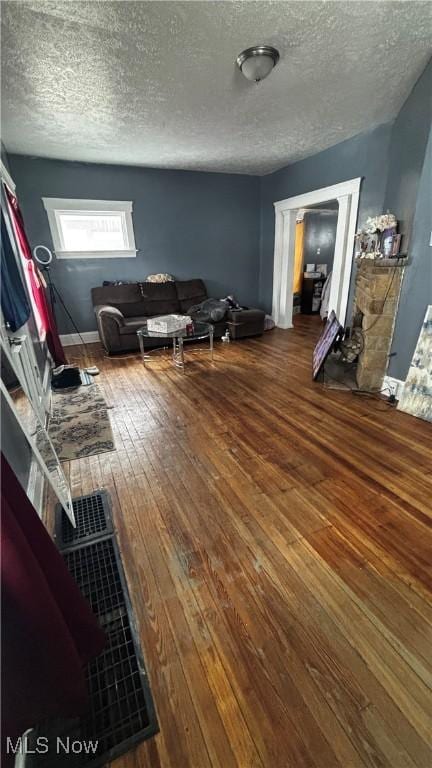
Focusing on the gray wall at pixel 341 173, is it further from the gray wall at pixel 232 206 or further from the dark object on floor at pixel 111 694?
the dark object on floor at pixel 111 694

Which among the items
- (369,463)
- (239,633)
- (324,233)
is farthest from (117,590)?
(324,233)

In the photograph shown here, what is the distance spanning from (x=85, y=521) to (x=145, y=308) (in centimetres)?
387

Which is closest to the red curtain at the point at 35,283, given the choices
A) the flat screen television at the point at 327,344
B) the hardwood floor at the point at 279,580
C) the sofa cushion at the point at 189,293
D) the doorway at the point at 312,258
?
the hardwood floor at the point at 279,580

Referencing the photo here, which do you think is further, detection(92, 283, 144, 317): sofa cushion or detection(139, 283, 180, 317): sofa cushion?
detection(139, 283, 180, 317): sofa cushion

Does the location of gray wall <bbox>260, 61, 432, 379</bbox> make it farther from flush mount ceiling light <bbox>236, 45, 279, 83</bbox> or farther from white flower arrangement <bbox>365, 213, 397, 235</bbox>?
flush mount ceiling light <bbox>236, 45, 279, 83</bbox>

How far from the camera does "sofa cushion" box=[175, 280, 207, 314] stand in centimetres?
519

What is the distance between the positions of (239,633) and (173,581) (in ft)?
1.10

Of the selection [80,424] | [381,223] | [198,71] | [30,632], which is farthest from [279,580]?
[198,71]

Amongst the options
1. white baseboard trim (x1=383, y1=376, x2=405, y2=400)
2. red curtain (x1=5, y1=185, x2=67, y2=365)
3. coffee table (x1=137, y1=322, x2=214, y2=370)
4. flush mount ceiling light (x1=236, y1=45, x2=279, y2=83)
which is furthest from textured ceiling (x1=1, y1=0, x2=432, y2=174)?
white baseboard trim (x1=383, y1=376, x2=405, y2=400)

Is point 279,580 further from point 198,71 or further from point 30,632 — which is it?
point 198,71

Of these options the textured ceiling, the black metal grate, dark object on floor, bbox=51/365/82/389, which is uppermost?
the textured ceiling

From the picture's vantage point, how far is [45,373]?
10.8 feet

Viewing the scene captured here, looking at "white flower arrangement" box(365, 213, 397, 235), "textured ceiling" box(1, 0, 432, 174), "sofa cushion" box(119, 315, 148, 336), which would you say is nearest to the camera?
"textured ceiling" box(1, 0, 432, 174)

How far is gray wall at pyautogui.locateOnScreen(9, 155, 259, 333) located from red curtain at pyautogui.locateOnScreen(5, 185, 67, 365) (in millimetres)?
1146
